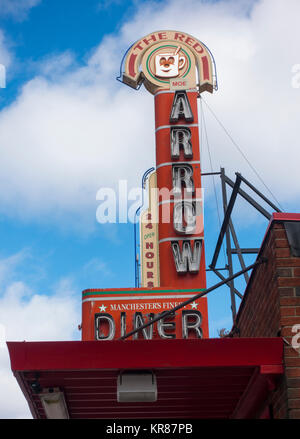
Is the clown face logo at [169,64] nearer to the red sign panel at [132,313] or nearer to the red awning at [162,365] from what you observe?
the red sign panel at [132,313]

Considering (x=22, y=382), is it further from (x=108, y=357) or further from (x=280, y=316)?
(x=280, y=316)

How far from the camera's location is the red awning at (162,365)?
7.39 m

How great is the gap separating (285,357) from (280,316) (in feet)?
1.50

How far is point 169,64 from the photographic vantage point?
70.6 ft

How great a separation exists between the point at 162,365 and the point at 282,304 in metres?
1.46

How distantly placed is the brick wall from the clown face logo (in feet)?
44.1

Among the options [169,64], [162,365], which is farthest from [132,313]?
[169,64]

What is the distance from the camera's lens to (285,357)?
7.39 meters

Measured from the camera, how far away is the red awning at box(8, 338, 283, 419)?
24.2 feet

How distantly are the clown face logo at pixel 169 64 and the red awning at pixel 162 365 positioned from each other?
14.3 metres

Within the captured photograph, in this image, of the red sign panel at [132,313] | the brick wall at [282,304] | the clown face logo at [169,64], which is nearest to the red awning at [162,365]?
the brick wall at [282,304]

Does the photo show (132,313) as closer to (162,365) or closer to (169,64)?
(162,365)
